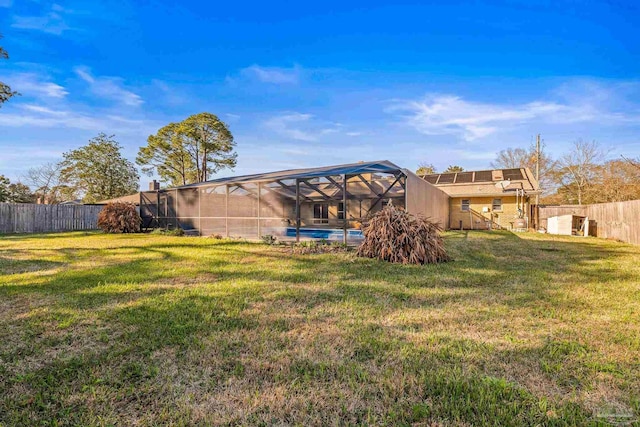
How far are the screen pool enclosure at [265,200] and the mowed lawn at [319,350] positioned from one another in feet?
18.3

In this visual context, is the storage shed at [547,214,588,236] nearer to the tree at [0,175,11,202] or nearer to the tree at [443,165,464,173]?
the tree at [443,165,464,173]

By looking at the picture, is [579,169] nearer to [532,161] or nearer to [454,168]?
[532,161]

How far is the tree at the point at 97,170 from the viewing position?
25984 millimetres

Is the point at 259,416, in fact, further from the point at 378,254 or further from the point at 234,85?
the point at 234,85

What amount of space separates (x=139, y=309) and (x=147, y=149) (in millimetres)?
28145

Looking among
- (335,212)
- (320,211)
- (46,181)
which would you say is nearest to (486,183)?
(335,212)

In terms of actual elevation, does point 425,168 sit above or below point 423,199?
above

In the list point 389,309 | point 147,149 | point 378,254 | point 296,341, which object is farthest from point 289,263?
point 147,149

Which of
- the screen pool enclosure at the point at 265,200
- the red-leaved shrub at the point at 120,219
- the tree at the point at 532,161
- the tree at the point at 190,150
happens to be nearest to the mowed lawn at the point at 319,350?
the screen pool enclosure at the point at 265,200

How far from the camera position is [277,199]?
44.7 ft

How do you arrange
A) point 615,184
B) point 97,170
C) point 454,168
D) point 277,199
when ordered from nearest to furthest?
point 277,199, point 615,184, point 97,170, point 454,168

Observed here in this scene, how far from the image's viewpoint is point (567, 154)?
26500 millimetres

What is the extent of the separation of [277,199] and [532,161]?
26.6m

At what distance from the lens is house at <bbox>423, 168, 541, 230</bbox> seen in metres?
18.2
